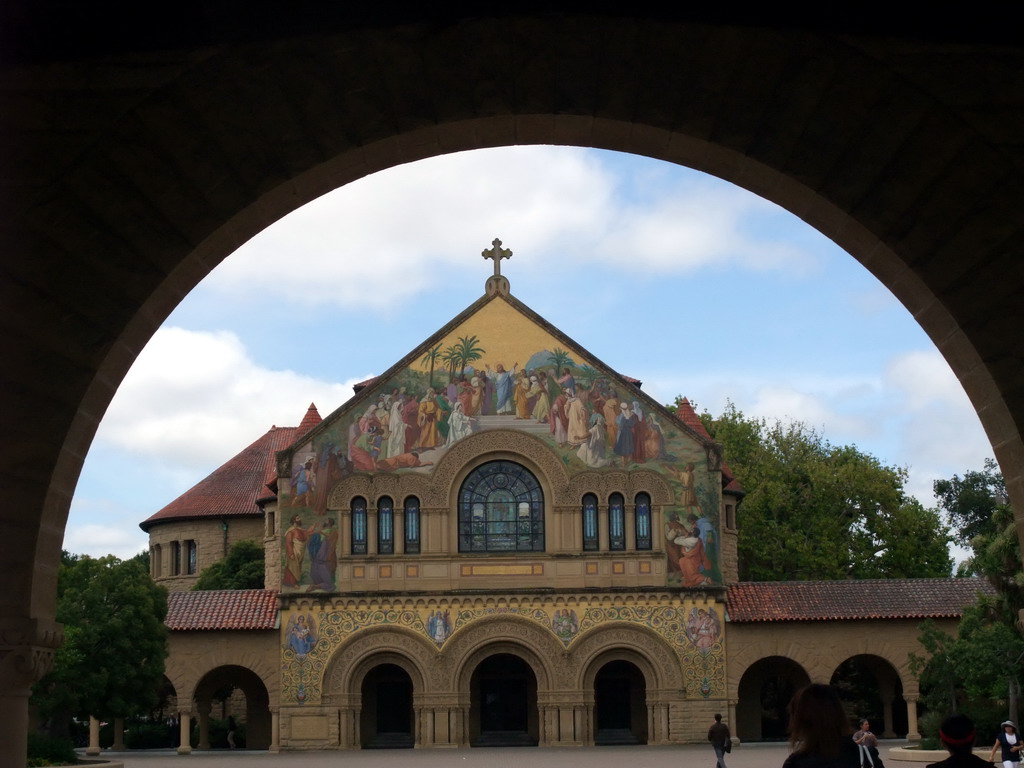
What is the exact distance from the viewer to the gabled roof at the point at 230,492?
2071 inches

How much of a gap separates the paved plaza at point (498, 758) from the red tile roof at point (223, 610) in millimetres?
3411

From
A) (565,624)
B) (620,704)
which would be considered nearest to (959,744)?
(565,624)

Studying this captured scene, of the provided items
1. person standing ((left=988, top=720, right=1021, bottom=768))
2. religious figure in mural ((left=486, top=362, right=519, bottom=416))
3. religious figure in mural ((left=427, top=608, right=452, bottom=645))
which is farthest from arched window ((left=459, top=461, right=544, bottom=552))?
person standing ((left=988, top=720, right=1021, bottom=768))

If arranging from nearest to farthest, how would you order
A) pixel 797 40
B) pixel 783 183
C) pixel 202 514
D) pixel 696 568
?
pixel 797 40 < pixel 783 183 < pixel 696 568 < pixel 202 514

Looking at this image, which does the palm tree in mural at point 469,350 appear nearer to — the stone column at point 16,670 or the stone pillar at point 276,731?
the stone pillar at point 276,731

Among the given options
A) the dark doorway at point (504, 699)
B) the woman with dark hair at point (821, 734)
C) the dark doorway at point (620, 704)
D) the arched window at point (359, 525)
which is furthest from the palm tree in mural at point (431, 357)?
the woman with dark hair at point (821, 734)

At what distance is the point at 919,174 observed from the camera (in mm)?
7129

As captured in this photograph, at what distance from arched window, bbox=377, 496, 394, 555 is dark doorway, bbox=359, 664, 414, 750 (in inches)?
141

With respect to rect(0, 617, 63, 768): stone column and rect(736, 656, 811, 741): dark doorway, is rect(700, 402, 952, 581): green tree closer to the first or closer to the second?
rect(736, 656, 811, 741): dark doorway

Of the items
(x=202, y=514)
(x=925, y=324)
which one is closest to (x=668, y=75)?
(x=925, y=324)

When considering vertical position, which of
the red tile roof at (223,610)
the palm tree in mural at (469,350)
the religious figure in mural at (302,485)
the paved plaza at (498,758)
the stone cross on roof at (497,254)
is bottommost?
the paved plaza at (498,758)

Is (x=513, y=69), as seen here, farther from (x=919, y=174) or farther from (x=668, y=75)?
(x=919, y=174)

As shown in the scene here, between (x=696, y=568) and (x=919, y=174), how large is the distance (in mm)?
32305

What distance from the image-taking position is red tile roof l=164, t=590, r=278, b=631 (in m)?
38.4
